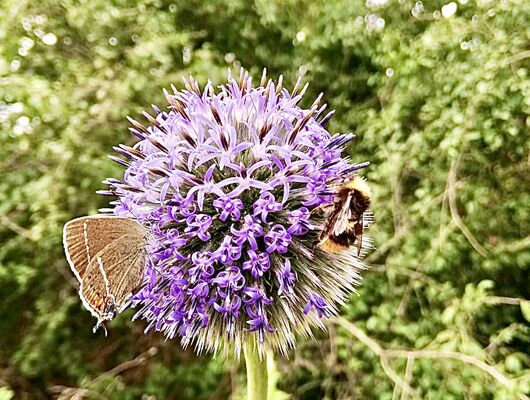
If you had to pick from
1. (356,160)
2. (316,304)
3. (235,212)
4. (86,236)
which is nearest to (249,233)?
(235,212)

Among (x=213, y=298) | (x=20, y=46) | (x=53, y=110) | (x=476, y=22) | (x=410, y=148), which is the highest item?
(x=20, y=46)

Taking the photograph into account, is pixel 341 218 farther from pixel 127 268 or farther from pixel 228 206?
pixel 127 268

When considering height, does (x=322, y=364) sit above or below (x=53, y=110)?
below

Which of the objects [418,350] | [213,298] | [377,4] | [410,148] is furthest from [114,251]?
[377,4]

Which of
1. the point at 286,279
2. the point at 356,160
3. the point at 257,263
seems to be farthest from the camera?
the point at 356,160

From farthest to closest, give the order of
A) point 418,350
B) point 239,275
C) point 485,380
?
point 418,350, point 485,380, point 239,275

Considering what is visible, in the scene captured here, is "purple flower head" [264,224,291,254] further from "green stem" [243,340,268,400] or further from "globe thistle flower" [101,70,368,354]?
"green stem" [243,340,268,400]

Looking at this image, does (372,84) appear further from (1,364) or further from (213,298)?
(1,364)

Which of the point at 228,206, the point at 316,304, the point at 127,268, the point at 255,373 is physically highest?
the point at 228,206

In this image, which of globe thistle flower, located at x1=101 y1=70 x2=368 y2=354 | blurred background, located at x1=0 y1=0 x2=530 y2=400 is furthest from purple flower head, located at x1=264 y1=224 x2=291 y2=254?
blurred background, located at x1=0 y1=0 x2=530 y2=400
